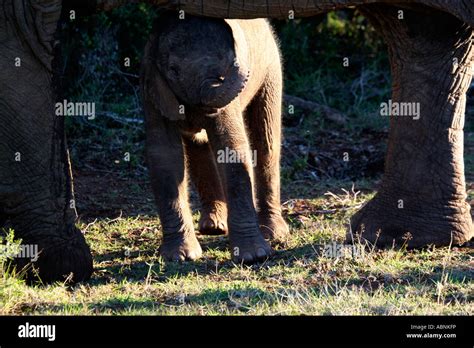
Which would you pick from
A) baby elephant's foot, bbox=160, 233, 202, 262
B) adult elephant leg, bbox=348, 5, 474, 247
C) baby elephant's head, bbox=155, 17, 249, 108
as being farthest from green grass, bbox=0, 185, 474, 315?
baby elephant's head, bbox=155, 17, 249, 108

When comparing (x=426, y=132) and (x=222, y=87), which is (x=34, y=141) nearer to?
(x=222, y=87)

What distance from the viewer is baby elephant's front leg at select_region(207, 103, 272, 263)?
7.31 meters

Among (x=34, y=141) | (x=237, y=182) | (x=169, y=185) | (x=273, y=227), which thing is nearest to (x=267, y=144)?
(x=273, y=227)

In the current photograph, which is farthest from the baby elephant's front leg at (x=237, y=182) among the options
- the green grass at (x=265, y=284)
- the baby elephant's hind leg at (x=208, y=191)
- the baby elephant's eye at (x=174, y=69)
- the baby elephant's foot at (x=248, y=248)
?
the baby elephant's hind leg at (x=208, y=191)

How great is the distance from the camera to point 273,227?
8.04 m

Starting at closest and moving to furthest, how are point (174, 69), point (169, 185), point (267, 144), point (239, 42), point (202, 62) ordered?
point (202, 62)
point (174, 69)
point (239, 42)
point (169, 185)
point (267, 144)

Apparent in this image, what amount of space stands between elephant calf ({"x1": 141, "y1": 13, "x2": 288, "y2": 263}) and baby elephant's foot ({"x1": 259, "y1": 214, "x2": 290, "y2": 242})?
0.05 feet

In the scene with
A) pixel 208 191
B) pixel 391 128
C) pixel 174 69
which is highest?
pixel 174 69

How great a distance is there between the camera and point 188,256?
24.3ft

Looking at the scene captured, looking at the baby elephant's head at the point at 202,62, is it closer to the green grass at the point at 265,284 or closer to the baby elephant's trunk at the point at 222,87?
the baby elephant's trunk at the point at 222,87

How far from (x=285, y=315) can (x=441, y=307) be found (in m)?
0.81

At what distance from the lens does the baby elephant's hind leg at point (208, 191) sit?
27.2ft

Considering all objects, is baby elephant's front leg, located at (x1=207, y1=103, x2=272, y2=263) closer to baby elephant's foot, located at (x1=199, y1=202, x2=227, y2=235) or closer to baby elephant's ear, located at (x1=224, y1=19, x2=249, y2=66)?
baby elephant's ear, located at (x1=224, y1=19, x2=249, y2=66)

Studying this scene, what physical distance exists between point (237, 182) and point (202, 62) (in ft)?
2.59
